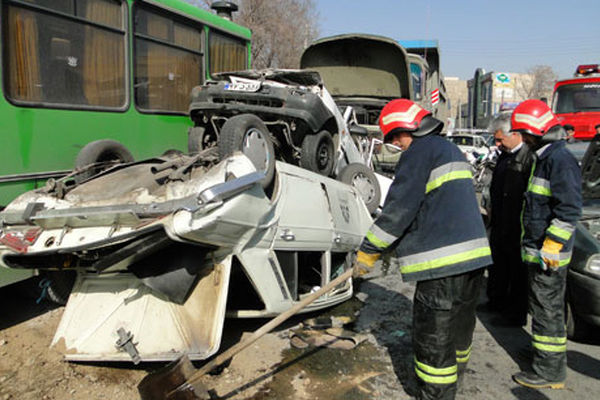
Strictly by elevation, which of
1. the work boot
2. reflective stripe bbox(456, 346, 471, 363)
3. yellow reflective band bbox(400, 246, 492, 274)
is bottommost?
the work boot

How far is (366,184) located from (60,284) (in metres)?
3.51

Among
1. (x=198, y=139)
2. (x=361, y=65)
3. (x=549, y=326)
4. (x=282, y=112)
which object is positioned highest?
(x=361, y=65)

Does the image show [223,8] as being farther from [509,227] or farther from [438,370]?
[438,370]

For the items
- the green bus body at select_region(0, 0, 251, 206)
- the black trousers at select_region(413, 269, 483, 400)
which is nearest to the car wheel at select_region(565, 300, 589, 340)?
the black trousers at select_region(413, 269, 483, 400)

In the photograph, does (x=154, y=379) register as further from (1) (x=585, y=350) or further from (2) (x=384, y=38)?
(2) (x=384, y=38)

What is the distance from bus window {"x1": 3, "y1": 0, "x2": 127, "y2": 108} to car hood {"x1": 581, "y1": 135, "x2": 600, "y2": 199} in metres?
4.74

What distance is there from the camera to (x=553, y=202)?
328 centimetres

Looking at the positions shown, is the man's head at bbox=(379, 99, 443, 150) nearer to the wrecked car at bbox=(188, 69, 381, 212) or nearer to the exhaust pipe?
the wrecked car at bbox=(188, 69, 381, 212)

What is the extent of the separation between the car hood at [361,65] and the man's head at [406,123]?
6.25m

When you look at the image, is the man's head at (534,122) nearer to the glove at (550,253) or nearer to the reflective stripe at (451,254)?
the glove at (550,253)

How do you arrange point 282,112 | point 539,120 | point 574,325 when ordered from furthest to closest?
point 282,112 → point 574,325 → point 539,120

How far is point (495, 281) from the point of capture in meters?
4.52

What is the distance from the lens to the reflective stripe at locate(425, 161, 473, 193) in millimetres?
2693

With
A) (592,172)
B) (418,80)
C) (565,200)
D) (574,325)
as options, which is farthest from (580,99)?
(565,200)
